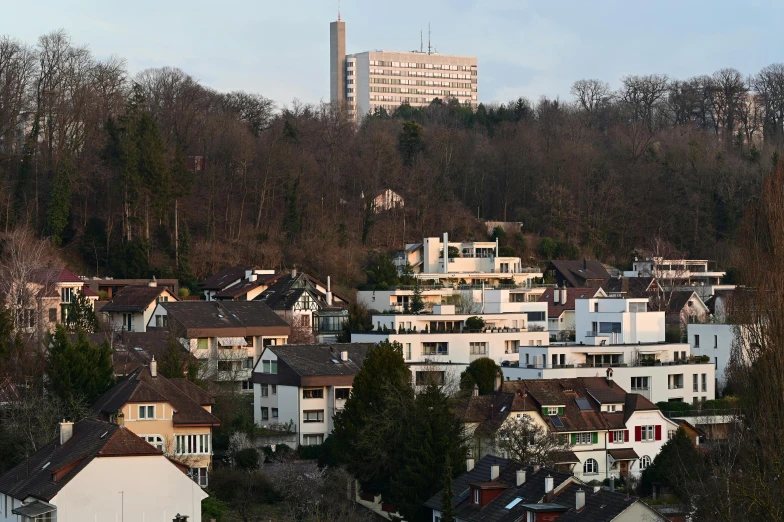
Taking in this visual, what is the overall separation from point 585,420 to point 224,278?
2820cm

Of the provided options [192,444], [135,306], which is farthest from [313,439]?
[135,306]

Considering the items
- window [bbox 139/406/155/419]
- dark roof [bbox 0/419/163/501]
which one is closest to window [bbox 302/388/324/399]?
window [bbox 139/406/155/419]

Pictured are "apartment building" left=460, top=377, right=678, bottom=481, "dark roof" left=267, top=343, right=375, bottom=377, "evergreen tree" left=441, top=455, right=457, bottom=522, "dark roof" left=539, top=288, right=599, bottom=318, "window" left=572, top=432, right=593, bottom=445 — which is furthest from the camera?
"dark roof" left=539, top=288, right=599, bottom=318

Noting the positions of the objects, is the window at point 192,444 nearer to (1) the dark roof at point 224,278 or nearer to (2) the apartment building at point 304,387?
(2) the apartment building at point 304,387

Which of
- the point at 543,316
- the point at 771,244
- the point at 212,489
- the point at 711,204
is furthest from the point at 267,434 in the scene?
the point at 711,204

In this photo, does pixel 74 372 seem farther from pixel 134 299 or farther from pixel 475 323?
pixel 475 323

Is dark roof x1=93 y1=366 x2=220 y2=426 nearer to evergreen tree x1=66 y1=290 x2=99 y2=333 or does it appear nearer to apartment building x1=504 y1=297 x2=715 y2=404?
evergreen tree x1=66 y1=290 x2=99 y2=333

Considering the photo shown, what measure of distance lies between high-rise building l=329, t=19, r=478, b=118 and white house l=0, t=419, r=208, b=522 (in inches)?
4958

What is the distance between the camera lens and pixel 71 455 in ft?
110

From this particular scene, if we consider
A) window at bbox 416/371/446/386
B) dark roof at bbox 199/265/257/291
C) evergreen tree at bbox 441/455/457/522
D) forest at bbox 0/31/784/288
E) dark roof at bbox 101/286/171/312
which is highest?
forest at bbox 0/31/784/288

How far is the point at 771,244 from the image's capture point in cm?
3375

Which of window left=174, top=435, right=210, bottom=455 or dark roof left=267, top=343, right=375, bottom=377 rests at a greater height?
dark roof left=267, top=343, right=375, bottom=377

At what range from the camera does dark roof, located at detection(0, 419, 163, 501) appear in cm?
3297

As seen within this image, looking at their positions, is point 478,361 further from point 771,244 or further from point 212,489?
point 771,244
